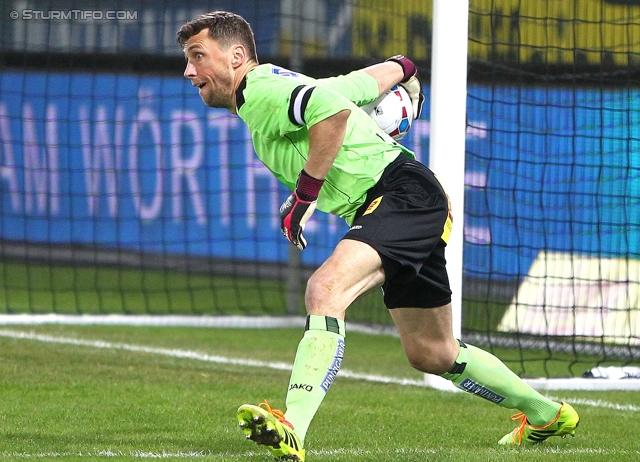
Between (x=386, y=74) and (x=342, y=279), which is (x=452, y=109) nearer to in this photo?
(x=386, y=74)

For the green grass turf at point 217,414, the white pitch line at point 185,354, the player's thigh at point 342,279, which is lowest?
the white pitch line at point 185,354

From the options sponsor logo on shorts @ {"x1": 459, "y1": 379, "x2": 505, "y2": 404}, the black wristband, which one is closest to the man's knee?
sponsor logo on shorts @ {"x1": 459, "y1": 379, "x2": 505, "y2": 404}

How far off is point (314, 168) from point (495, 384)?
1.49 meters

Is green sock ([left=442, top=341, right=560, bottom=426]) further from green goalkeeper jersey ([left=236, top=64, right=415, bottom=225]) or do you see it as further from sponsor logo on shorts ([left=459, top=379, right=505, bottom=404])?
green goalkeeper jersey ([left=236, top=64, right=415, bottom=225])

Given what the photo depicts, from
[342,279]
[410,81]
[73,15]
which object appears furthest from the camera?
[73,15]

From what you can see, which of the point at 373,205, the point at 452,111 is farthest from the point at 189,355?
the point at 373,205

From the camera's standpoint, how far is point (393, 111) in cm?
533

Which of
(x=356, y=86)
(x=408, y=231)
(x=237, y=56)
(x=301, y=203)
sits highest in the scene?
(x=237, y=56)

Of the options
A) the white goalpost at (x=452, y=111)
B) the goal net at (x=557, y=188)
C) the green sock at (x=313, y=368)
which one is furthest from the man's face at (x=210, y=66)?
the goal net at (x=557, y=188)

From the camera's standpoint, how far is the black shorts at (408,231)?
463 centimetres

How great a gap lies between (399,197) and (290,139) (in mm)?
544

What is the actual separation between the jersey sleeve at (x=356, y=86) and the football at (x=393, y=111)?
0.12 meters

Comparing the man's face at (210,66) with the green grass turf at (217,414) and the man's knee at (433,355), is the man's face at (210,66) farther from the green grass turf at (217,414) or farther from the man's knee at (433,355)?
the green grass turf at (217,414)

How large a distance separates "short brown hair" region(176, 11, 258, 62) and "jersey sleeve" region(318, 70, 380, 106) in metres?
0.41
